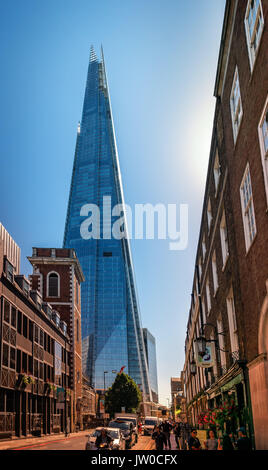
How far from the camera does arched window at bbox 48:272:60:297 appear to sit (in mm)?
84750

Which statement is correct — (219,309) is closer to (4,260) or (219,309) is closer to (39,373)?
(4,260)

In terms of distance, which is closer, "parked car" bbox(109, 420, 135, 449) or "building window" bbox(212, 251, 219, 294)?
"building window" bbox(212, 251, 219, 294)

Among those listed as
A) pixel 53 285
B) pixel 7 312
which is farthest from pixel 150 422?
pixel 53 285

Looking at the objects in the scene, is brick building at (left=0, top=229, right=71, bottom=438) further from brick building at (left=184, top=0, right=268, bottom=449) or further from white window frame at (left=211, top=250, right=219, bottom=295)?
brick building at (left=184, top=0, right=268, bottom=449)

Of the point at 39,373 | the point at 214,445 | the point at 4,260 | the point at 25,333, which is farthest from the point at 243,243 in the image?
the point at 39,373

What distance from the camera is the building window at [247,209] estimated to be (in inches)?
686

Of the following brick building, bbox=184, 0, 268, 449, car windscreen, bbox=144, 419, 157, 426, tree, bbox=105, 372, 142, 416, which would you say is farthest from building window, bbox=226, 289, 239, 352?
tree, bbox=105, 372, 142, 416

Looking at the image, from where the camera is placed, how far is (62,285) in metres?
85.4

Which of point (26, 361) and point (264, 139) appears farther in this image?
point (26, 361)

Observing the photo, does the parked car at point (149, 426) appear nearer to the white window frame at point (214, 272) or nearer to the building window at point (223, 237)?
the white window frame at point (214, 272)

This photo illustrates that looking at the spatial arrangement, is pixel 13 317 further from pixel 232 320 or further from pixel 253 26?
pixel 253 26

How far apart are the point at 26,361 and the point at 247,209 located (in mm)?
34221

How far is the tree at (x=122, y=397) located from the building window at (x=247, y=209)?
3547 inches

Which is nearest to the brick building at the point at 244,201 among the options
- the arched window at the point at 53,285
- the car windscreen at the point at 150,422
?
the car windscreen at the point at 150,422
